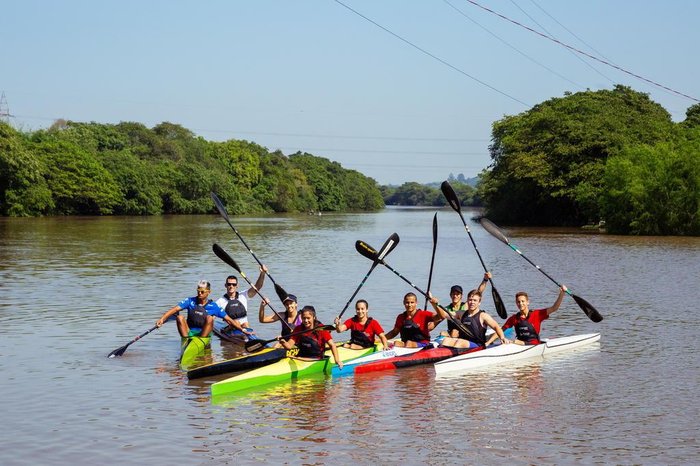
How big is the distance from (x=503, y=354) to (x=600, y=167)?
51.7 meters

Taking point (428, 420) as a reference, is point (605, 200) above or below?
above

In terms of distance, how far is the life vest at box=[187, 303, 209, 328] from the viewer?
1595 cm

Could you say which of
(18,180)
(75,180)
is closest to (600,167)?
(18,180)

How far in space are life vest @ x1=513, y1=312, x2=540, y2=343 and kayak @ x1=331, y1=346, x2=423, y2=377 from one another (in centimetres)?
202

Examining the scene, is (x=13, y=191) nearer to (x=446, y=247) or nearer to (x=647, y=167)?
(x=446, y=247)

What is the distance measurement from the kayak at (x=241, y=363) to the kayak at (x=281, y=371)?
0.82 feet

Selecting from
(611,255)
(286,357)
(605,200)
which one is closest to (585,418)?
(286,357)

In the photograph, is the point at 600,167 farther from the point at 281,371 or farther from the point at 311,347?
the point at 281,371

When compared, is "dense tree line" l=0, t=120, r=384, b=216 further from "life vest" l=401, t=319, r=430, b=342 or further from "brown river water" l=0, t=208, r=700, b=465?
"life vest" l=401, t=319, r=430, b=342

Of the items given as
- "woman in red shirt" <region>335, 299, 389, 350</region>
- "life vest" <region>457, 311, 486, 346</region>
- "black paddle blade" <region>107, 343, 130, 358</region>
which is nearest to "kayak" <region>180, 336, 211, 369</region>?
"black paddle blade" <region>107, 343, 130, 358</region>

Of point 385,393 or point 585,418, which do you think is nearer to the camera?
point 585,418

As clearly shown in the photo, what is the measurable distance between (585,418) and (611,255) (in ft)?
95.6

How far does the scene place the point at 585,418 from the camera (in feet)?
37.7

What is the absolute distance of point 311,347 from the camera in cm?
1405
